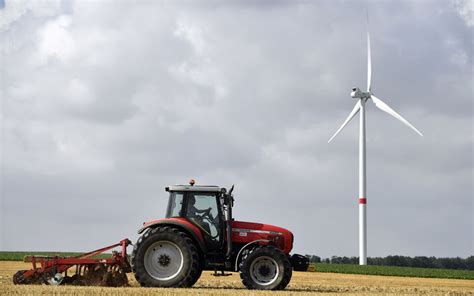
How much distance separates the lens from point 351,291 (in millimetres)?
23016

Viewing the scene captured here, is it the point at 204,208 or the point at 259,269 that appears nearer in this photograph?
the point at 259,269

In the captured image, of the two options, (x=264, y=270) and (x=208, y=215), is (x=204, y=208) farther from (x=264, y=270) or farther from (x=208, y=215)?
(x=264, y=270)

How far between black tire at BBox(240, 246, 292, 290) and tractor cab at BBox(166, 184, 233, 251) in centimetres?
86

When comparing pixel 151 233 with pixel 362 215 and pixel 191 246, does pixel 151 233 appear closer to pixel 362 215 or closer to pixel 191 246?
pixel 191 246

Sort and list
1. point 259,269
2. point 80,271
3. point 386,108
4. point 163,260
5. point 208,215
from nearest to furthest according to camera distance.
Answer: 1. point 259,269
2. point 163,260
3. point 208,215
4. point 80,271
5. point 386,108

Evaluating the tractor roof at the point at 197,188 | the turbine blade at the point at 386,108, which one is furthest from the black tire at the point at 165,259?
the turbine blade at the point at 386,108

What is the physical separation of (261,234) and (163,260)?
2594 millimetres

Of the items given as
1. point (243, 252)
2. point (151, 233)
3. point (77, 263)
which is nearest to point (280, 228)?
point (243, 252)

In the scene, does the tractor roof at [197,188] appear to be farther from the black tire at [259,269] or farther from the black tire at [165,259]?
the black tire at [259,269]

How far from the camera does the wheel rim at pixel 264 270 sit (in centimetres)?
2114

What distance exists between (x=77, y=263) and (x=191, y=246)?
3.01 m

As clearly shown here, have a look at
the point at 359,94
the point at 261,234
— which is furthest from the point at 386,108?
the point at 261,234

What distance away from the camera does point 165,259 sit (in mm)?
21328

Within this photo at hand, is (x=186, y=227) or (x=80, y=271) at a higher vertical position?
(x=186, y=227)
